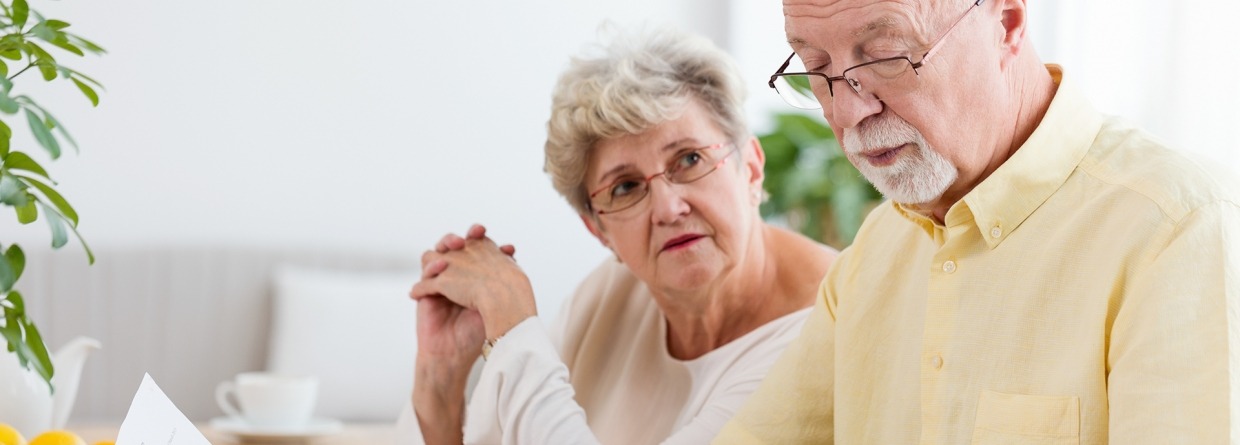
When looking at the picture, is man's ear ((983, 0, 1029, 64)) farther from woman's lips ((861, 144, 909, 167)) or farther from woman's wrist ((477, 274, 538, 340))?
woman's wrist ((477, 274, 538, 340))

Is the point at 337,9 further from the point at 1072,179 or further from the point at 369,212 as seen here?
the point at 1072,179

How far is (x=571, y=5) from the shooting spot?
399 centimetres

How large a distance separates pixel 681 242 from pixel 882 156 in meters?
0.62

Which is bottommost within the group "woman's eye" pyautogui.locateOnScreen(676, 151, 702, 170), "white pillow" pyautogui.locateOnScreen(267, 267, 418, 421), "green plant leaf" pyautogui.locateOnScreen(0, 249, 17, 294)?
"white pillow" pyautogui.locateOnScreen(267, 267, 418, 421)

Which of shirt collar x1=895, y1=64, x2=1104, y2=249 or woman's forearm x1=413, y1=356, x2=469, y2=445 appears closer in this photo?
shirt collar x1=895, y1=64, x2=1104, y2=249

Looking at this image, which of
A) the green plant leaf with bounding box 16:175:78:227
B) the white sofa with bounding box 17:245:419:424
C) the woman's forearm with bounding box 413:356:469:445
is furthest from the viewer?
the white sofa with bounding box 17:245:419:424

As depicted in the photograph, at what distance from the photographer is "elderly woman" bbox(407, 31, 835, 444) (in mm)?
1512

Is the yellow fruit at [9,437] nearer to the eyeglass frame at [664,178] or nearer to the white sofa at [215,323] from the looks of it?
the eyeglass frame at [664,178]

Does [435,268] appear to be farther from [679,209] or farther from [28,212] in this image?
[28,212]

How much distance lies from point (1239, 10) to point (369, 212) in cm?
258

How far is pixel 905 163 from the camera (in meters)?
0.96

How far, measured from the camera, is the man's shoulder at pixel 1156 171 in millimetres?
826

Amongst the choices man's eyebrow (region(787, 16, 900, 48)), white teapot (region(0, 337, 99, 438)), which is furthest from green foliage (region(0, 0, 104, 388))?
man's eyebrow (region(787, 16, 900, 48))

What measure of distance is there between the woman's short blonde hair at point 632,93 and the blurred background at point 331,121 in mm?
1778
